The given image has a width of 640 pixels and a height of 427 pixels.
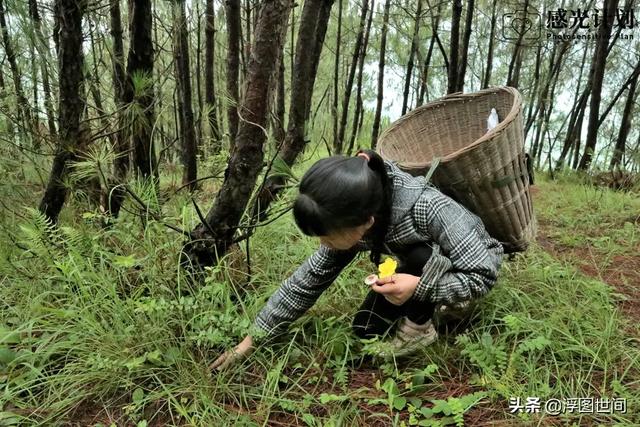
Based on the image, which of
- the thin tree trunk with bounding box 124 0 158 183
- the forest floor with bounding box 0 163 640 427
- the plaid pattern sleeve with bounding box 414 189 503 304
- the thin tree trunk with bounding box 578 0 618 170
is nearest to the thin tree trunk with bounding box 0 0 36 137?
the thin tree trunk with bounding box 124 0 158 183

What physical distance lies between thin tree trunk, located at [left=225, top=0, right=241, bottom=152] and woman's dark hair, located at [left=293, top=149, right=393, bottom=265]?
202 centimetres

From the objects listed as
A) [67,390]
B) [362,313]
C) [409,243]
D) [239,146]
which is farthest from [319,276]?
[67,390]

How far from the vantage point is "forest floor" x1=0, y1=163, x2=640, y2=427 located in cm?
140

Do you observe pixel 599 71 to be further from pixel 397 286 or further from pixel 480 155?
pixel 397 286

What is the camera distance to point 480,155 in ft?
5.14

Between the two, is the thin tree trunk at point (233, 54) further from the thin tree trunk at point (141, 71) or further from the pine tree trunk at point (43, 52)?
the pine tree trunk at point (43, 52)

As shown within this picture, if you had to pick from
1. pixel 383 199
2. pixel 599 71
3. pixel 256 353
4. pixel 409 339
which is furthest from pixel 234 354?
pixel 599 71

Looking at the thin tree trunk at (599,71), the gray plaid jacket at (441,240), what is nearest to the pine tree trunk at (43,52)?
the gray plaid jacket at (441,240)

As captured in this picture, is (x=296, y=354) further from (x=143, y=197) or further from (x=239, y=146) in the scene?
(x=143, y=197)

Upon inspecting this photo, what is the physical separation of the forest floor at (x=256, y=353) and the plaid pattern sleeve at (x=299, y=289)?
8 centimetres

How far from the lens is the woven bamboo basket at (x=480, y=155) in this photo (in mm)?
1600

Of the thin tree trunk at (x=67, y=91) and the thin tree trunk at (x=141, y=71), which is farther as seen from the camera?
the thin tree trunk at (x=141, y=71)

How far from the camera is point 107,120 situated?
97.0 inches

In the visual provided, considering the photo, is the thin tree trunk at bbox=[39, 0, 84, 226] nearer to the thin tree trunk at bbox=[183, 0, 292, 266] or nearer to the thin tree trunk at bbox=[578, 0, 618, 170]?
the thin tree trunk at bbox=[183, 0, 292, 266]
